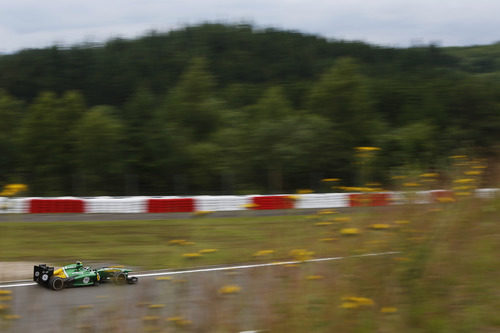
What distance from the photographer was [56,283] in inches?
259

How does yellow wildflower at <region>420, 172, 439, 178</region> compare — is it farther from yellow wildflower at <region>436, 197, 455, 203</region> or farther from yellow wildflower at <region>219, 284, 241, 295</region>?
yellow wildflower at <region>219, 284, 241, 295</region>

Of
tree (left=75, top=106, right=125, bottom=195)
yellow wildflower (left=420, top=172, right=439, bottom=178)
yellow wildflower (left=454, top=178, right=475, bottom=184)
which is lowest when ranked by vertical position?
tree (left=75, top=106, right=125, bottom=195)

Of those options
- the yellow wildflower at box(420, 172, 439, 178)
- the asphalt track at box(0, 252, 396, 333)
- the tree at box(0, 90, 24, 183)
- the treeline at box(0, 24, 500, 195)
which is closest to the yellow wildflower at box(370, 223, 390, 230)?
the asphalt track at box(0, 252, 396, 333)

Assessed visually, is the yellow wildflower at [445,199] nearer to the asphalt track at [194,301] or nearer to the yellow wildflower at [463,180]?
the yellow wildflower at [463,180]

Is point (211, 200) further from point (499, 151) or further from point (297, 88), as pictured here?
point (297, 88)

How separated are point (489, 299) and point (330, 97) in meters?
39.1

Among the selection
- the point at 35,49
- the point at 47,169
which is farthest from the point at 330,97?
the point at 35,49

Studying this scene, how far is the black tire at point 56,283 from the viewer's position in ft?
21.4

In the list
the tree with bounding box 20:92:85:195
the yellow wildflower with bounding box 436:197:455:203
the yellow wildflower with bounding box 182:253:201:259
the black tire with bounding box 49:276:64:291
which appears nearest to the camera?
the yellow wildflower with bounding box 182:253:201:259

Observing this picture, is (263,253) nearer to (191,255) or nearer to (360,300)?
(191,255)

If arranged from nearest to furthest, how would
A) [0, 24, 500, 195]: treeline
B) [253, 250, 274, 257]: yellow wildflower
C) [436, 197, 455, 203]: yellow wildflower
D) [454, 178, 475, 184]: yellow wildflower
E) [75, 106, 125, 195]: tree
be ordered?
[253, 250, 274, 257]: yellow wildflower < [436, 197, 455, 203]: yellow wildflower < [454, 178, 475, 184]: yellow wildflower < [0, 24, 500, 195]: treeline < [75, 106, 125, 195]: tree

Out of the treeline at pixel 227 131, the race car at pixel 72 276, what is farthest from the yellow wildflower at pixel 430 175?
the treeline at pixel 227 131

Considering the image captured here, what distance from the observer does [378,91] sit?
5153cm

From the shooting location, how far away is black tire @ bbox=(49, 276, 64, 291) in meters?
6.52
